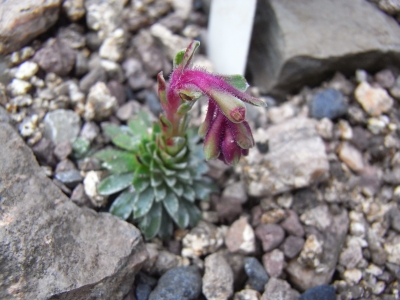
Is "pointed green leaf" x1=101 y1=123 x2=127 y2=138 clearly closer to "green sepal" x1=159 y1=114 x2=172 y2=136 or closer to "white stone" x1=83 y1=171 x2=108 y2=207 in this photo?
"white stone" x1=83 y1=171 x2=108 y2=207

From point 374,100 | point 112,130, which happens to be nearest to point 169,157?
point 112,130

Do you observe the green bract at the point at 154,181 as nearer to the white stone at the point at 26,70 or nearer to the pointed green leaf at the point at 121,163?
the pointed green leaf at the point at 121,163

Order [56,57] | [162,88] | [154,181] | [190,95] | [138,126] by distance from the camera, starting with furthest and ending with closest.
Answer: [56,57] < [138,126] < [154,181] < [162,88] < [190,95]

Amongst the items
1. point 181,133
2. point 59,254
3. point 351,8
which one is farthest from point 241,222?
point 351,8

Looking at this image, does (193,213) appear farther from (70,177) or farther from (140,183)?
(70,177)

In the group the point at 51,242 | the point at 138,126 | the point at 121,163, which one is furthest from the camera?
the point at 138,126

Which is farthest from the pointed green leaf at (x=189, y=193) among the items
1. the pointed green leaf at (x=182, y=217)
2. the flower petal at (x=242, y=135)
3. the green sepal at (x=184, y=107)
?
the flower petal at (x=242, y=135)

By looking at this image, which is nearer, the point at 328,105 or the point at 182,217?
the point at 182,217
